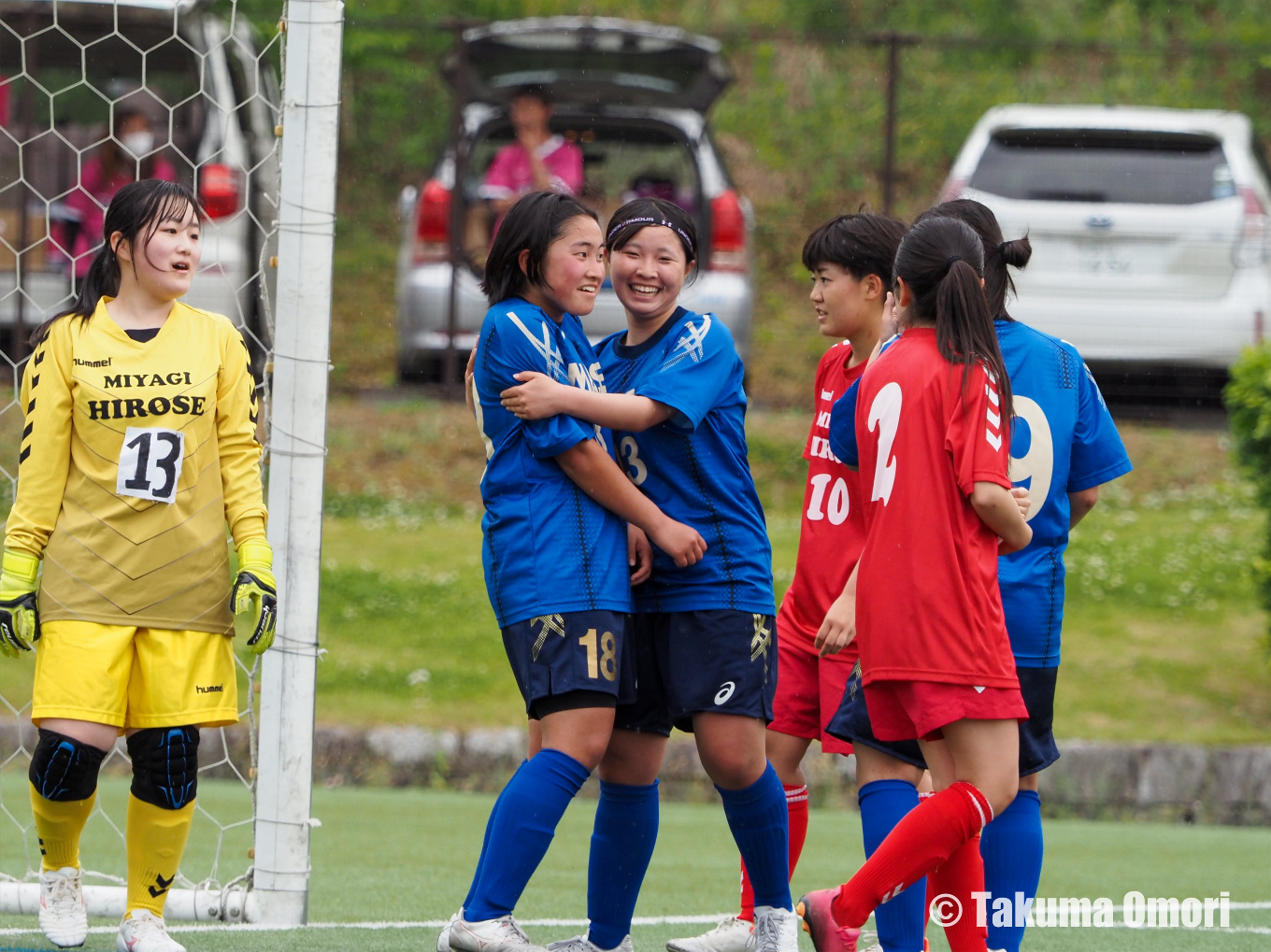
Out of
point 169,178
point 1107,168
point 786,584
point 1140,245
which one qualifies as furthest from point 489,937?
point 169,178

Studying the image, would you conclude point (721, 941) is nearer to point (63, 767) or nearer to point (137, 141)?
point (63, 767)

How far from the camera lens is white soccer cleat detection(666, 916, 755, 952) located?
3.61 m

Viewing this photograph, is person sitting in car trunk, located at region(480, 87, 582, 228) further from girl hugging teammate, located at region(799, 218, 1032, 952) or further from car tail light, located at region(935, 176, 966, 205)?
girl hugging teammate, located at region(799, 218, 1032, 952)

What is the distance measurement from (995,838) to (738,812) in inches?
21.4

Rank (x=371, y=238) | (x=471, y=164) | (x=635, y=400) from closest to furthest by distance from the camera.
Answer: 1. (x=635, y=400)
2. (x=471, y=164)
3. (x=371, y=238)

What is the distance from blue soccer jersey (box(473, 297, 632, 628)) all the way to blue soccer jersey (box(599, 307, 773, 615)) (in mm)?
135

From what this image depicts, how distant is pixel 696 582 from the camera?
132 inches

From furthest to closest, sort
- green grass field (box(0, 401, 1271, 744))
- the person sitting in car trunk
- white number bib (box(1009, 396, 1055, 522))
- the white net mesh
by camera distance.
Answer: the person sitting in car trunk, green grass field (box(0, 401, 1271, 744)), the white net mesh, white number bib (box(1009, 396, 1055, 522))

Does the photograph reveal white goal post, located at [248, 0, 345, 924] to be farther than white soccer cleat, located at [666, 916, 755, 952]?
Yes

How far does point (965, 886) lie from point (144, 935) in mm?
1681

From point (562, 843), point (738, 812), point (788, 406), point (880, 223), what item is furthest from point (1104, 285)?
point (738, 812)

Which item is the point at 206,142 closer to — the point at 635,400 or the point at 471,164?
the point at 471,164

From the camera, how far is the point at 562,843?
5672 millimetres

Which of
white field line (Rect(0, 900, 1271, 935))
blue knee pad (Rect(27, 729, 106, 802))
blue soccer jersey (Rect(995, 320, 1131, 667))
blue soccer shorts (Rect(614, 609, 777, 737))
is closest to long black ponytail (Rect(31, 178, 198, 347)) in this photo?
blue knee pad (Rect(27, 729, 106, 802))
